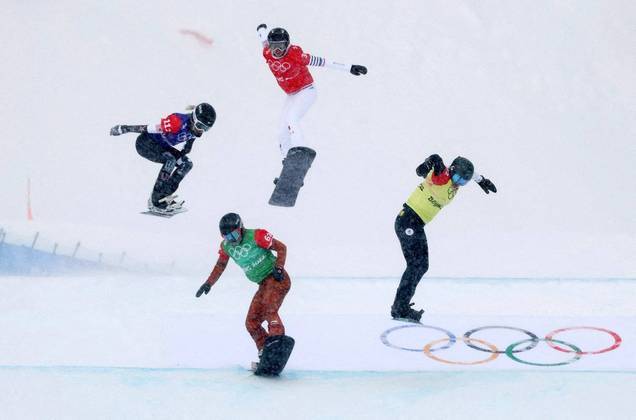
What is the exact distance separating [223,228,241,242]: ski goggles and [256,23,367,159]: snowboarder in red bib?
75.6 inches

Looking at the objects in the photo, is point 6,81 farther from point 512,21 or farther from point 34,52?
point 512,21

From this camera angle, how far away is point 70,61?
446 inches

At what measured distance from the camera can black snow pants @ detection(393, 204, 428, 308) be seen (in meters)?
6.66

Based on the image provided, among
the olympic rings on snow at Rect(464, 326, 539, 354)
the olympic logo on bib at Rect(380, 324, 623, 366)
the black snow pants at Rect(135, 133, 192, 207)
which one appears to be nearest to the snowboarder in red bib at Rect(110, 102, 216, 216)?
the black snow pants at Rect(135, 133, 192, 207)

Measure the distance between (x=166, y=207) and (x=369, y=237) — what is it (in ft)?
9.05

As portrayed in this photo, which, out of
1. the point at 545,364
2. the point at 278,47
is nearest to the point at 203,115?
the point at 278,47

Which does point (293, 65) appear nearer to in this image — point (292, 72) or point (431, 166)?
point (292, 72)

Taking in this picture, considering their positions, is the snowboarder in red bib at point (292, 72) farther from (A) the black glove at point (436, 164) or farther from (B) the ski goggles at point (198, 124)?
(A) the black glove at point (436, 164)

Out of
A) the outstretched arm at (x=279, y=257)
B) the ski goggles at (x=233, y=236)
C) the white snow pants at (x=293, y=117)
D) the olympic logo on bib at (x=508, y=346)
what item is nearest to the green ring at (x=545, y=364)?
the olympic logo on bib at (x=508, y=346)

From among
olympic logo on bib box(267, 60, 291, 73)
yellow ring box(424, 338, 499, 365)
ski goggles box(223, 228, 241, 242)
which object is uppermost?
olympic logo on bib box(267, 60, 291, 73)

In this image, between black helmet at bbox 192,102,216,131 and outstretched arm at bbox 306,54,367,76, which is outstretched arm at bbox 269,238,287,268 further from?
outstretched arm at bbox 306,54,367,76

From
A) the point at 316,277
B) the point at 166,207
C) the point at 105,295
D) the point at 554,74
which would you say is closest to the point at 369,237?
the point at 316,277

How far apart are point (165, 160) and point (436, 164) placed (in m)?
2.93

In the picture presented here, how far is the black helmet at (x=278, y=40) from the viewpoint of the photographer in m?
7.02
